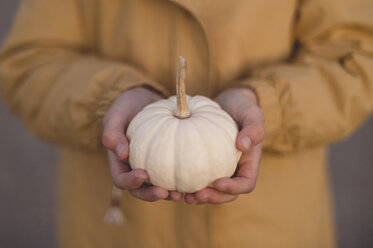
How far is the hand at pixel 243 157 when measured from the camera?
925mm

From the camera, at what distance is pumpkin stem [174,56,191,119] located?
0.94 metres

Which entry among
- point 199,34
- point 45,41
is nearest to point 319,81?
point 199,34

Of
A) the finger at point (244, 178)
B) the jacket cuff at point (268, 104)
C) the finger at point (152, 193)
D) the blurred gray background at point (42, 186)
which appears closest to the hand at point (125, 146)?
the finger at point (152, 193)

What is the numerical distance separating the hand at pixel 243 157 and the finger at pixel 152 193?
74 millimetres

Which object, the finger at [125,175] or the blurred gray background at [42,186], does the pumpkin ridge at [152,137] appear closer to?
the finger at [125,175]

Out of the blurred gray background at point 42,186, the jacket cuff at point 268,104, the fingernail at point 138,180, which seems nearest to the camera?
the fingernail at point 138,180

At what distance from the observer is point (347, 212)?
2947mm

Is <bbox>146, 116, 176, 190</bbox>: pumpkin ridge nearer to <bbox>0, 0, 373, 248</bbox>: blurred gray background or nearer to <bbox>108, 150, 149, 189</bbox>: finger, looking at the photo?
<bbox>108, 150, 149, 189</bbox>: finger

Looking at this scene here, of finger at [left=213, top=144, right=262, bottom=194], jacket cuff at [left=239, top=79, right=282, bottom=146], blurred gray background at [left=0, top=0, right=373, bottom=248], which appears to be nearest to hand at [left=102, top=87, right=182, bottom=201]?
finger at [left=213, top=144, right=262, bottom=194]

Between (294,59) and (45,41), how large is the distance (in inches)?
36.2

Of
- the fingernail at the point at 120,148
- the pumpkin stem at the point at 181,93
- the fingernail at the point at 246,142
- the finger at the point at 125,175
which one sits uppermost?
the pumpkin stem at the point at 181,93

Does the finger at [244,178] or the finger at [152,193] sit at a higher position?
the finger at [244,178]

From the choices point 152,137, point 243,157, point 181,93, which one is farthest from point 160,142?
point 243,157

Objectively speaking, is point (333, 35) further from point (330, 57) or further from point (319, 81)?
point (319, 81)
